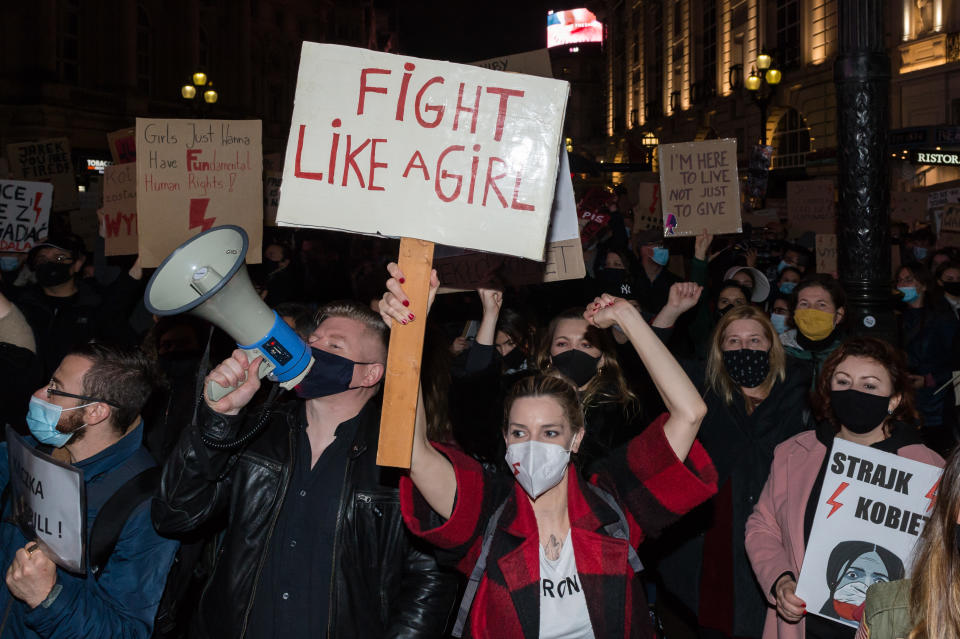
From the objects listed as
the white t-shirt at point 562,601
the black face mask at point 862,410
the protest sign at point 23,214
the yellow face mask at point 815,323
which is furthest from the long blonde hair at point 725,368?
the protest sign at point 23,214

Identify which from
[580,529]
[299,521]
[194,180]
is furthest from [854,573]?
[194,180]

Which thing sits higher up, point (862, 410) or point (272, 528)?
point (862, 410)

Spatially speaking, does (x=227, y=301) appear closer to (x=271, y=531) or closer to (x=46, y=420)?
(x=271, y=531)

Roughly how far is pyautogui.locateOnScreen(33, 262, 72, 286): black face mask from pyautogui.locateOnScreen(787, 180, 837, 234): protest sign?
332 inches

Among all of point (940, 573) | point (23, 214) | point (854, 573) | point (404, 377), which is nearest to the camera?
point (940, 573)

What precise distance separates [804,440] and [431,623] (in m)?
1.68

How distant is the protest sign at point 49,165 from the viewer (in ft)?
37.5

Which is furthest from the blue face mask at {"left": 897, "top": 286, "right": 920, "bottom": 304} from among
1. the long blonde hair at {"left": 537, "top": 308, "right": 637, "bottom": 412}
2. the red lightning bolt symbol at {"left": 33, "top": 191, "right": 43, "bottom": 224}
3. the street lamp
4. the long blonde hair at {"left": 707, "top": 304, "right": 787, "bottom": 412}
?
the street lamp

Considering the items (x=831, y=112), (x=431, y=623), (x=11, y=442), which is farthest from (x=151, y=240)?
(x=831, y=112)

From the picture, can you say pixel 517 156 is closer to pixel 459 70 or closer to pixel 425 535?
pixel 459 70

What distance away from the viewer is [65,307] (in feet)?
20.2

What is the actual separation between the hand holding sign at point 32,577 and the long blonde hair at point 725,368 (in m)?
2.83

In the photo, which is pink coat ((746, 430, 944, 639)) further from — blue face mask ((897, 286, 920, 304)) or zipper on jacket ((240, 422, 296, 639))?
blue face mask ((897, 286, 920, 304))

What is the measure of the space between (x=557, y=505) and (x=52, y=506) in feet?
5.11
